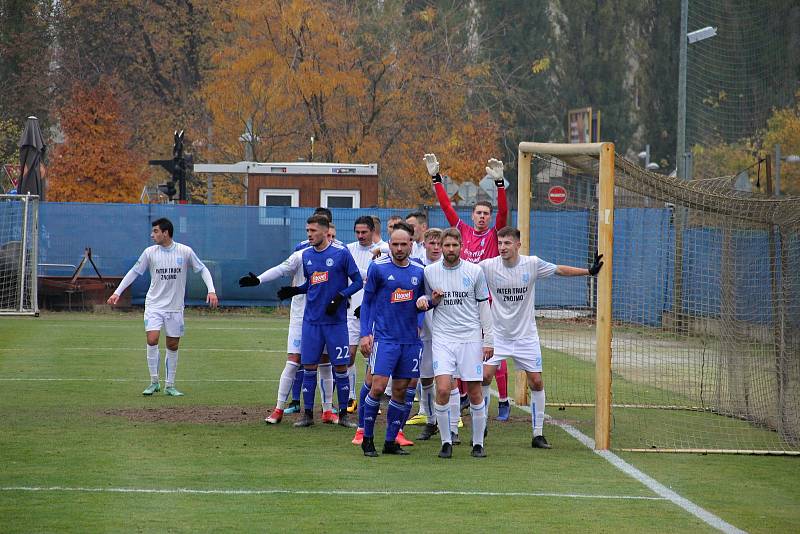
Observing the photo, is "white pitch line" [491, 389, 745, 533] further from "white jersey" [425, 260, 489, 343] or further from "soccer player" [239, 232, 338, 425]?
"soccer player" [239, 232, 338, 425]

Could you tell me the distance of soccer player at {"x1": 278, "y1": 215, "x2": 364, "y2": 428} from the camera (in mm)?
12133

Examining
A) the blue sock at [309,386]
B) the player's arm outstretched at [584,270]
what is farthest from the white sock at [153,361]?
the player's arm outstretched at [584,270]

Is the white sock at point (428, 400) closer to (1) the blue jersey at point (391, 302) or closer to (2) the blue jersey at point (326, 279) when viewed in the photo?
(2) the blue jersey at point (326, 279)

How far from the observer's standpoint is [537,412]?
1134 centimetres

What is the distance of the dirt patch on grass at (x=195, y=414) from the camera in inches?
496

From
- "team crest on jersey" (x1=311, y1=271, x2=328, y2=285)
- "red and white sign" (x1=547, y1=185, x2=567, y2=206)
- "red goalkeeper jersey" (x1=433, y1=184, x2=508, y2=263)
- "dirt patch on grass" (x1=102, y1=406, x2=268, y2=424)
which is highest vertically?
"red and white sign" (x1=547, y1=185, x2=567, y2=206)

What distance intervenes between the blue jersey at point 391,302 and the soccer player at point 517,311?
1067mm

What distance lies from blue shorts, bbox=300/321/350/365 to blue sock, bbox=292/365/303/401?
1.83 feet

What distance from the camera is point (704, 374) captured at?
1482 centimetres

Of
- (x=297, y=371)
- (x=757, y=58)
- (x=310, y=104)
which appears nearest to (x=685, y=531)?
(x=297, y=371)

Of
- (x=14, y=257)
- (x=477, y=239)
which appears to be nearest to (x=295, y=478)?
(x=477, y=239)

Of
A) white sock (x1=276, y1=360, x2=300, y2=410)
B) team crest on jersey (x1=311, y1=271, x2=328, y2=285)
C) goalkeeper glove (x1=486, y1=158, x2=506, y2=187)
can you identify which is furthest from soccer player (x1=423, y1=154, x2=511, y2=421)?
white sock (x1=276, y1=360, x2=300, y2=410)

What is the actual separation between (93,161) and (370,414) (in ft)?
95.1

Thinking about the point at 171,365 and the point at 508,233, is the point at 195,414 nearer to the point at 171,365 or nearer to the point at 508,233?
the point at 171,365
